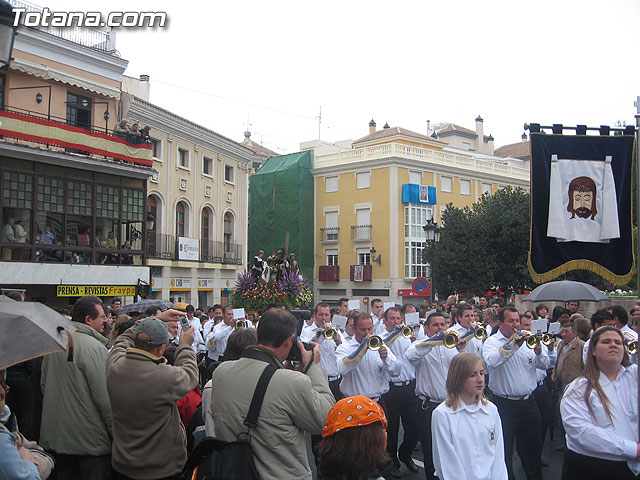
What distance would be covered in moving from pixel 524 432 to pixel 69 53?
2184cm

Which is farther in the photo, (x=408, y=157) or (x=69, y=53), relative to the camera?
(x=408, y=157)

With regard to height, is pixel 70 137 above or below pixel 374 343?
above

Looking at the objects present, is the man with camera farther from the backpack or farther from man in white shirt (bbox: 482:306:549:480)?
man in white shirt (bbox: 482:306:549:480)

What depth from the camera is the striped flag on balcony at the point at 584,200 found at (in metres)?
7.59

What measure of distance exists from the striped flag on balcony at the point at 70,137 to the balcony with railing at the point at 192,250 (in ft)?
20.9

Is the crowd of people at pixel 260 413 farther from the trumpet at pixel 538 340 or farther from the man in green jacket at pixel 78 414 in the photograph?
the trumpet at pixel 538 340

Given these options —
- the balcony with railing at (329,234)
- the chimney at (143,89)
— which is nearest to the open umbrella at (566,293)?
the chimney at (143,89)

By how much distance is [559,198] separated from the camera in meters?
7.70

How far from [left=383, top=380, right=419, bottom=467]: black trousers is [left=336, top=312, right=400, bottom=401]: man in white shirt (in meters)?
0.53

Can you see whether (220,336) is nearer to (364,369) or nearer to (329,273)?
(364,369)

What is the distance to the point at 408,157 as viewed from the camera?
43.6m

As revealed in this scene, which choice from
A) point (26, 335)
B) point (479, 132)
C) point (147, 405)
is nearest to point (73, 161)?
point (147, 405)

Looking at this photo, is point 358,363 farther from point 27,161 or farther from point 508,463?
point 27,161

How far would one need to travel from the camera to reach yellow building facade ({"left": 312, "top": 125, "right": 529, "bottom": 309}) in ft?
141
